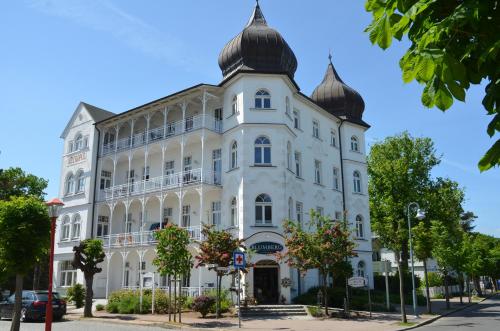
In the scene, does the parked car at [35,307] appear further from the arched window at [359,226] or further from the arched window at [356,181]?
the arched window at [356,181]

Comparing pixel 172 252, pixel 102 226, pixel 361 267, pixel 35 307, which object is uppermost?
pixel 102 226

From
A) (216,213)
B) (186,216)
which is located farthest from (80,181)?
(216,213)

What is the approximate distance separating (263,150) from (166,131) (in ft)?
28.1

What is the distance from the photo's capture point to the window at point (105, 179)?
126 ft

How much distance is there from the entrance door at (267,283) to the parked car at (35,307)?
10.8 m

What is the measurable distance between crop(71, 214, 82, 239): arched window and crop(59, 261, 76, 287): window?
224cm

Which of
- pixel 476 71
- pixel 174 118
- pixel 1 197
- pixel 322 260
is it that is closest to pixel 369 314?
pixel 322 260

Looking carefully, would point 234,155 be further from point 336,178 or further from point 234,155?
point 336,178

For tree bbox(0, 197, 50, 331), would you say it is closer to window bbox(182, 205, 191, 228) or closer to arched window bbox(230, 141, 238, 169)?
arched window bbox(230, 141, 238, 169)

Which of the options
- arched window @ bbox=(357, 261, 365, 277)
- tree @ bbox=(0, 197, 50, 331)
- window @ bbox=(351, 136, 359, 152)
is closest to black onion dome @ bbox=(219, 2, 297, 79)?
window @ bbox=(351, 136, 359, 152)

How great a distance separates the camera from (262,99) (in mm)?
30078

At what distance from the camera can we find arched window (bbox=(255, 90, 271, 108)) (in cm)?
3005

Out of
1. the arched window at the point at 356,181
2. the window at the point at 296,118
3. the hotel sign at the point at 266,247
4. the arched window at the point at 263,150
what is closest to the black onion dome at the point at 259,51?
the window at the point at 296,118

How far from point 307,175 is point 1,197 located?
1121 inches
